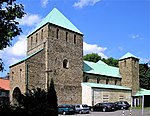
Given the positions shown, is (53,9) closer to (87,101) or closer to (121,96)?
(87,101)

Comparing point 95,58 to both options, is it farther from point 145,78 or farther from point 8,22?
point 8,22

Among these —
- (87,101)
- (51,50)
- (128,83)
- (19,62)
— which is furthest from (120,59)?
(19,62)

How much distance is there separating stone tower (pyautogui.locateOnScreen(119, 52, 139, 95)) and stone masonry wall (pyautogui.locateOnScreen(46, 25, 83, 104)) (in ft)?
52.7

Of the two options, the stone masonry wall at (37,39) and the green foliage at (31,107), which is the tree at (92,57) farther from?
the green foliage at (31,107)

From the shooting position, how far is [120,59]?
66562 mm

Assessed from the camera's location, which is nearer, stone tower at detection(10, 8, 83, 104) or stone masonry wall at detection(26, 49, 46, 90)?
stone masonry wall at detection(26, 49, 46, 90)

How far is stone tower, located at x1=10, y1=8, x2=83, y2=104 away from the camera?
43.9 m

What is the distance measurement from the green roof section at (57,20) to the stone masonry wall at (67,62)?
99 centimetres

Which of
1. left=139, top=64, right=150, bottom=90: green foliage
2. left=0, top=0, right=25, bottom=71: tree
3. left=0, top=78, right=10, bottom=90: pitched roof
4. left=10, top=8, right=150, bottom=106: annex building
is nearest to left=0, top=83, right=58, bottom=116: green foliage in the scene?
left=0, top=0, right=25, bottom=71: tree

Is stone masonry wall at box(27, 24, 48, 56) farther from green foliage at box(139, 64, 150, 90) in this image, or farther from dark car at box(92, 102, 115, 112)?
green foliage at box(139, 64, 150, 90)

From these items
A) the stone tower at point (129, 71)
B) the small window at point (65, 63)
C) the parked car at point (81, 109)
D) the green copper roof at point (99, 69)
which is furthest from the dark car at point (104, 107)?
the stone tower at point (129, 71)

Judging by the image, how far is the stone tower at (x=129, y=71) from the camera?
208 feet

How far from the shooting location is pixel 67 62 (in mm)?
49656

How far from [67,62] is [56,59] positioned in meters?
2.91
